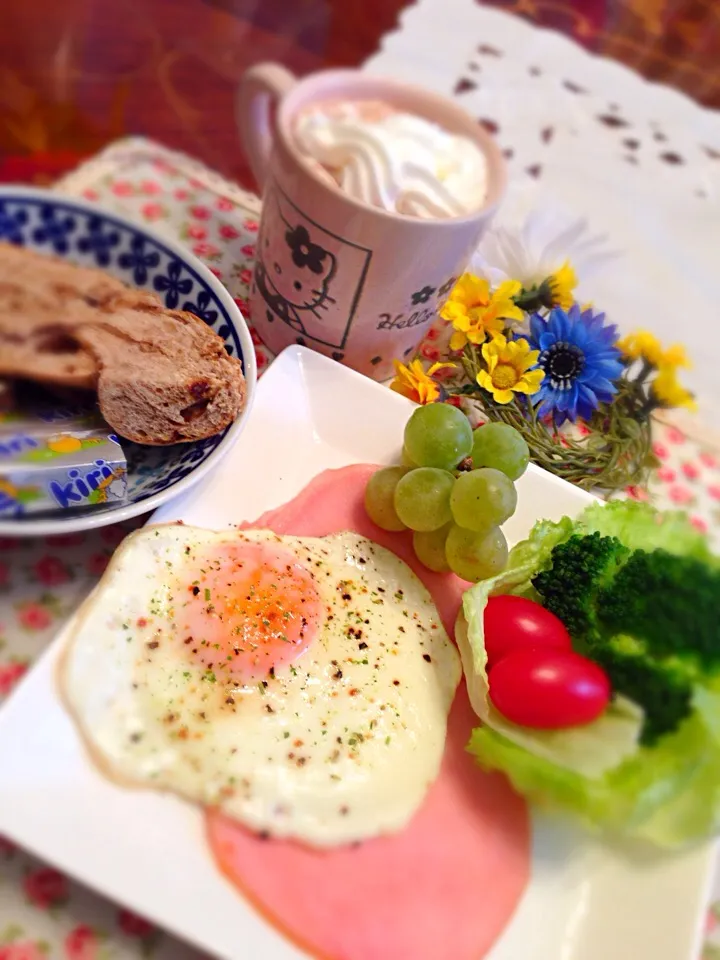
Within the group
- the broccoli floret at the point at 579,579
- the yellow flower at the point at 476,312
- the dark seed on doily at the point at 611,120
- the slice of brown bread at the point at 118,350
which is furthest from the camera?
the dark seed on doily at the point at 611,120

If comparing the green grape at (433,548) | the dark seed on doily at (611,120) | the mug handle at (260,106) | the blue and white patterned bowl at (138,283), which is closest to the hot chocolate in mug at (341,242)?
the mug handle at (260,106)

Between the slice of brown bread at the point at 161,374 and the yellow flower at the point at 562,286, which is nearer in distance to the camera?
the slice of brown bread at the point at 161,374

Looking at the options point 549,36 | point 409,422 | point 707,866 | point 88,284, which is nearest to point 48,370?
point 88,284

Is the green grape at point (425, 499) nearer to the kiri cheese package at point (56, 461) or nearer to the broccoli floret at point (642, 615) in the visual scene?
the broccoli floret at point (642, 615)

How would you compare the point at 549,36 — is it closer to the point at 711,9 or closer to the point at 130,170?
the point at 711,9

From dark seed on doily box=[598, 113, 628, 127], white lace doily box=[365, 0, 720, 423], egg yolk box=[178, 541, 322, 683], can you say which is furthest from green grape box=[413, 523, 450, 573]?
dark seed on doily box=[598, 113, 628, 127]

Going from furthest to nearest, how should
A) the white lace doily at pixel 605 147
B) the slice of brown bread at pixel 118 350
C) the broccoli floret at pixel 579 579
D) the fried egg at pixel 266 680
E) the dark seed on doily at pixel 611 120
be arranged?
the dark seed on doily at pixel 611 120, the white lace doily at pixel 605 147, the broccoli floret at pixel 579 579, the fried egg at pixel 266 680, the slice of brown bread at pixel 118 350

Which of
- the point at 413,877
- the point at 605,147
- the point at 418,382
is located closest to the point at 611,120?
the point at 605,147
